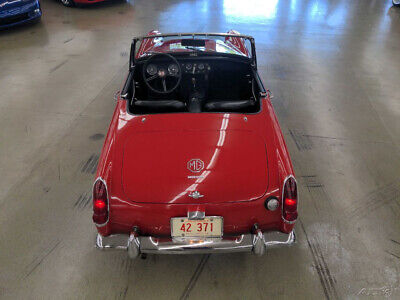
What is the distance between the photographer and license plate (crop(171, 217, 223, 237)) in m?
1.95

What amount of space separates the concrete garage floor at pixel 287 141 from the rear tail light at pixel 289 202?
0.59 m

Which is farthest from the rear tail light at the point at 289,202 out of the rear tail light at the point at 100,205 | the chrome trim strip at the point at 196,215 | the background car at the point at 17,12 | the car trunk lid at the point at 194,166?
the background car at the point at 17,12

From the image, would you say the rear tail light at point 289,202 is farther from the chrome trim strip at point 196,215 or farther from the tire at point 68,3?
the tire at point 68,3

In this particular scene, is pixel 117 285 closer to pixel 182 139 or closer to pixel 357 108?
pixel 182 139

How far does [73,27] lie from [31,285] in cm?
667

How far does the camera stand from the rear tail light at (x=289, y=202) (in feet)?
6.54

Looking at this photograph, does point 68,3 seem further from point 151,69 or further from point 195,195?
point 195,195

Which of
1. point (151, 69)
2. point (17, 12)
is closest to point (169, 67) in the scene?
point (151, 69)

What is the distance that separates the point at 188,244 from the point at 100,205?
2.06ft

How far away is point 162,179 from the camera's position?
1982 millimetres

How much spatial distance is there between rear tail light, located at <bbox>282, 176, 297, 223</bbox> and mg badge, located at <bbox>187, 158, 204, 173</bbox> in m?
0.57

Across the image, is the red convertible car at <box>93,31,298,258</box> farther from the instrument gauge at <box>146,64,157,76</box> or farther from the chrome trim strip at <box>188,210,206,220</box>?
the instrument gauge at <box>146,64,157,76</box>

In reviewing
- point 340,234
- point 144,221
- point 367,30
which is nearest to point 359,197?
point 340,234

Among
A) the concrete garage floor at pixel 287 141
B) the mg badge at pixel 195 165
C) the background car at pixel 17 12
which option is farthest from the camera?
the background car at pixel 17 12
